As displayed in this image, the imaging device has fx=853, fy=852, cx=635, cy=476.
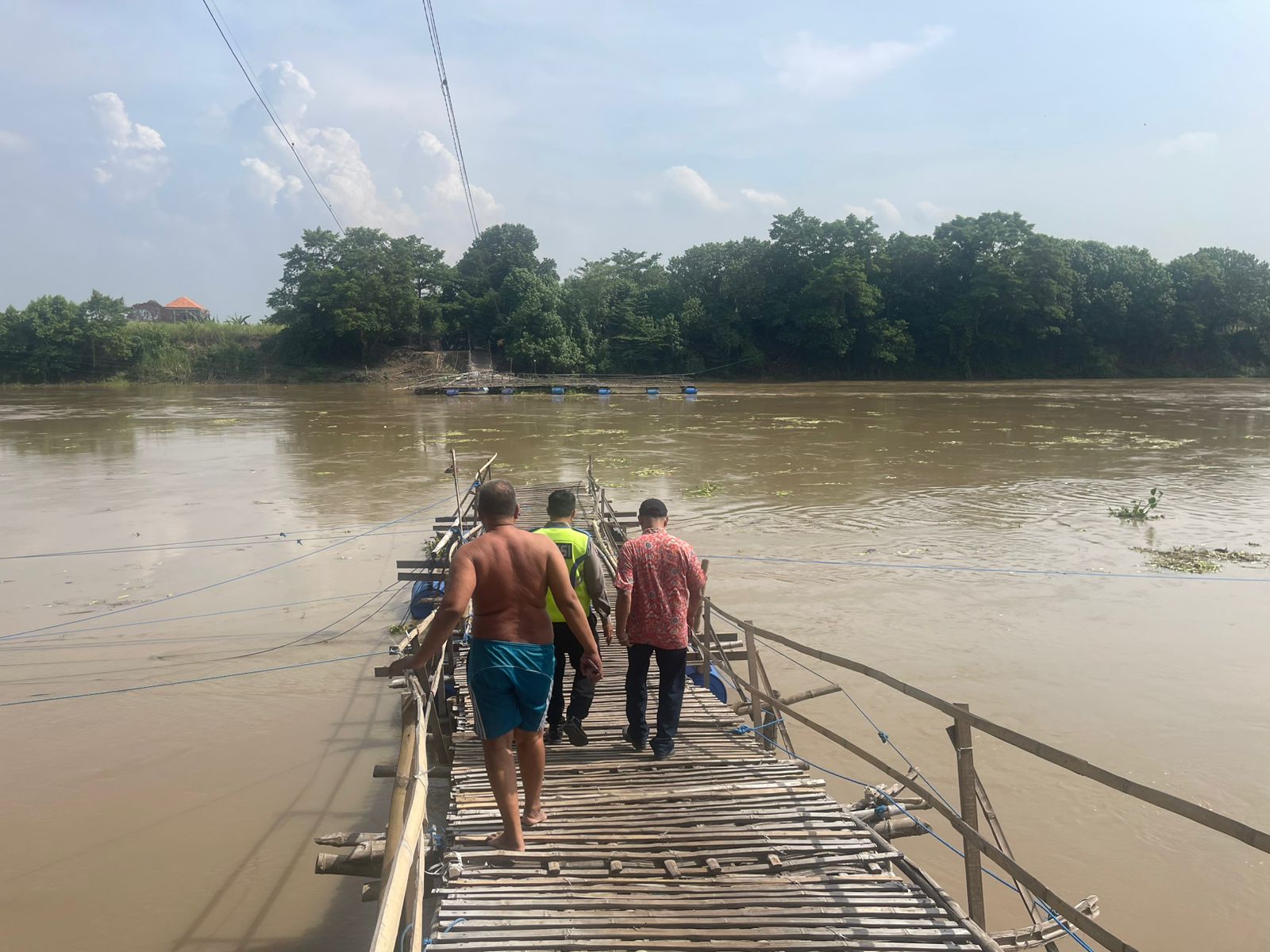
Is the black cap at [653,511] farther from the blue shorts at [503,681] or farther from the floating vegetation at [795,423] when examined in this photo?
the floating vegetation at [795,423]

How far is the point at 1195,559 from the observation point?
1114cm

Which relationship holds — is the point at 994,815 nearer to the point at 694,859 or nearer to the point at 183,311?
the point at 694,859

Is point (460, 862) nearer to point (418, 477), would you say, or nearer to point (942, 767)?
Answer: point (942, 767)

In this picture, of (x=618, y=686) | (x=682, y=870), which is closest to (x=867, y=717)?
(x=618, y=686)

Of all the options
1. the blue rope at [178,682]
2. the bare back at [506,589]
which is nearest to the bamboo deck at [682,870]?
the bare back at [506,589]

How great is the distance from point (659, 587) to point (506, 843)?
1562mm

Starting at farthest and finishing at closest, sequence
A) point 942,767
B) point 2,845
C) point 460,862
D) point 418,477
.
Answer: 1. point 418,477
2. point 942,767
3. point 2,845
4. point 460,862

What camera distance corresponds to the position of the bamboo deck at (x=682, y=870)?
9.91 feet

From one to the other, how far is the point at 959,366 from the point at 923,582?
53967 mm

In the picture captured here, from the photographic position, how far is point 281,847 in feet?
17.5

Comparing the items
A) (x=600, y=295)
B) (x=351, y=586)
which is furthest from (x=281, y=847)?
(x=600, y=295)

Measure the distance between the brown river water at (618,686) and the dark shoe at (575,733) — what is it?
1.48 meters

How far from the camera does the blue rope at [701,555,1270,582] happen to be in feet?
33.8

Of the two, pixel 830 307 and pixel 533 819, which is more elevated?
pixel 830 307
